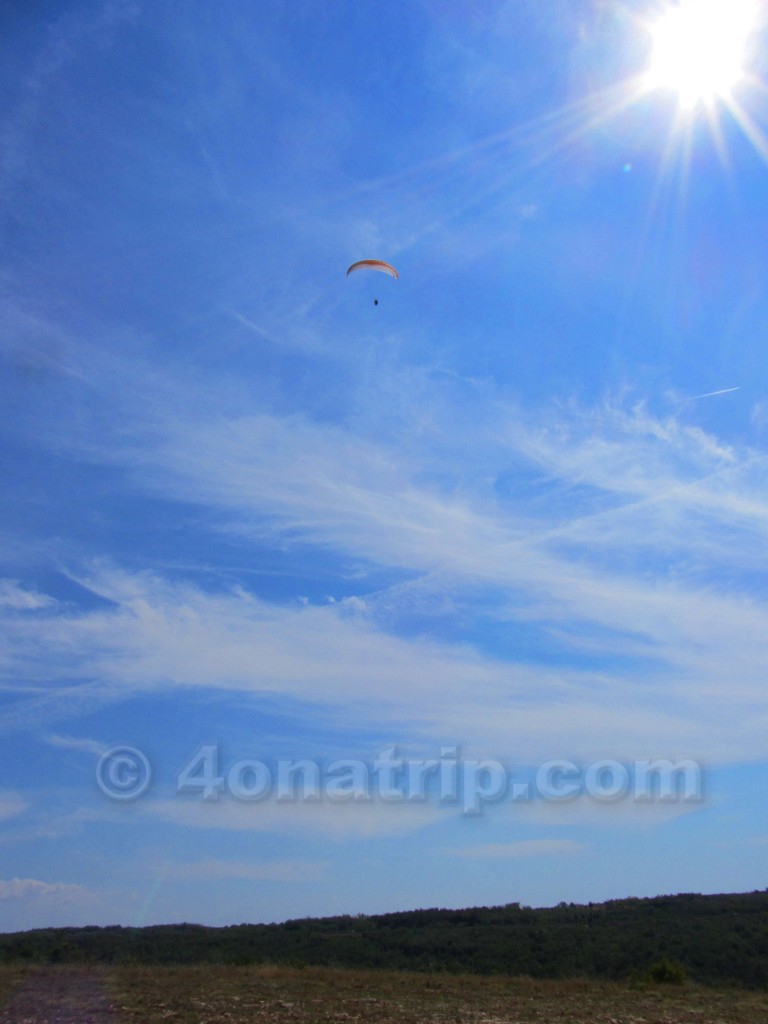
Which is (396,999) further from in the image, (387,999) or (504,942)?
(504,942)

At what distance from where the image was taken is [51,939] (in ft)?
163

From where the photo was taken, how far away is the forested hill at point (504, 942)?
35031 millimetres

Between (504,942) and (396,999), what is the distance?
16.9 meters

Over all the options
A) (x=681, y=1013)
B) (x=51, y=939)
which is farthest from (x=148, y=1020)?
(x=51, y=939)

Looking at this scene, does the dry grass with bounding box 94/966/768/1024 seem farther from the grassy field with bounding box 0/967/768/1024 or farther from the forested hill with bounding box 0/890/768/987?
the forested hill with bounding box 0/890/768/987

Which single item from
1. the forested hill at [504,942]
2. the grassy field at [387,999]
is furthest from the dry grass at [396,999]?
the forested hill at [504,942]

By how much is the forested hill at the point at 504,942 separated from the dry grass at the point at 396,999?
429 centimetres

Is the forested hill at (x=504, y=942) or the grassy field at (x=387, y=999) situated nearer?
the grassy field at (x=387, y=999)

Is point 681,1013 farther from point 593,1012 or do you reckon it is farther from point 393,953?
point 393,953

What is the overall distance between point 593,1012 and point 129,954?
85.0 ft

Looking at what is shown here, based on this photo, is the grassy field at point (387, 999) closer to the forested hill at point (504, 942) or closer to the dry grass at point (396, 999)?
the dry grass at point (396, 999)

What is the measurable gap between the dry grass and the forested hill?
4287 millimetres

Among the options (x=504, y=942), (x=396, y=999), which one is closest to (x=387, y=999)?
(x=396, y=999)

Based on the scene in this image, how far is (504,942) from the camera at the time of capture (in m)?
40.4
